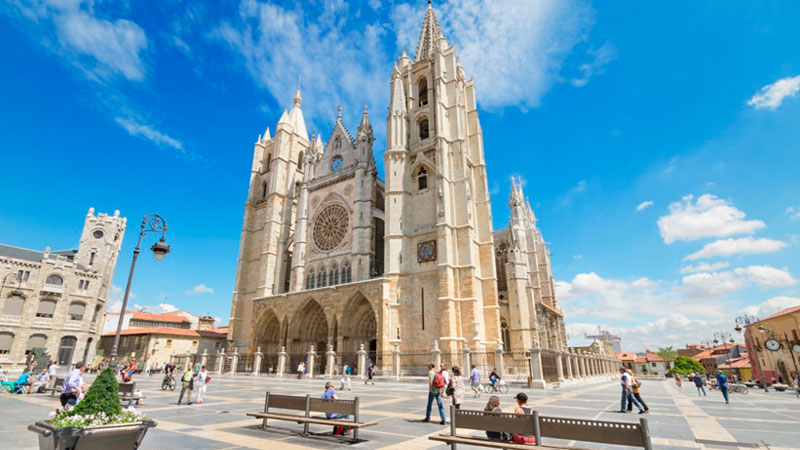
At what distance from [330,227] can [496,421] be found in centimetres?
2764

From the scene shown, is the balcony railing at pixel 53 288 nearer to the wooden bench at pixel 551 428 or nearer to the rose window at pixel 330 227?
the rose window at pixel 330 227

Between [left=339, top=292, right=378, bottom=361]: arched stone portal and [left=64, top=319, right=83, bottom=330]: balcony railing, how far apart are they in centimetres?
2581

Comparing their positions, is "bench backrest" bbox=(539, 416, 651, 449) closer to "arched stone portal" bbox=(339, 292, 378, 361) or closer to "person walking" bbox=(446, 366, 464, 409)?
"person walking" bbox=(446, 366, 464, 409)

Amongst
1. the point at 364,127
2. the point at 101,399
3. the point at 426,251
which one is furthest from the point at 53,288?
the point at 101,399

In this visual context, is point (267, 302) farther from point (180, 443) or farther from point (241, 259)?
point (180, 443)

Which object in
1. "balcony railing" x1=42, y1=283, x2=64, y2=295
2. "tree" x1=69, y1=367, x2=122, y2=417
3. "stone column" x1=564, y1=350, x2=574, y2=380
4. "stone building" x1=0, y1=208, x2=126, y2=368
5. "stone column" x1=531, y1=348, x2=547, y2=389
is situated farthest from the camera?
"balcony railing" x1=42, y1=283, x2=64, y2=295

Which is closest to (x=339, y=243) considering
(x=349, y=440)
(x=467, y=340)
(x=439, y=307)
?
(x=439, y=307)

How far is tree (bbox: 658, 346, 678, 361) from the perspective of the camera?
79.3 meters

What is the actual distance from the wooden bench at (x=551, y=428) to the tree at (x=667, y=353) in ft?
314

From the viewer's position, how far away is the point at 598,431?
361 cm

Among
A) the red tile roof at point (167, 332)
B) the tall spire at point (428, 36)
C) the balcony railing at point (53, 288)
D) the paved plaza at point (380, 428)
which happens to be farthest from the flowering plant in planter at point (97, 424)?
the balcony railing at point (53, 288)

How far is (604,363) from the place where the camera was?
33.8 meters

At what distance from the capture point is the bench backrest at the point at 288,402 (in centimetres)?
604

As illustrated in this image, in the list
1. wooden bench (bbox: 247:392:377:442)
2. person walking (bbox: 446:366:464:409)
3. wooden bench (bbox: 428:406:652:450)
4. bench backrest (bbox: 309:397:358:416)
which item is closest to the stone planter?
wooden bench (bbox: 247:392:377:442)
